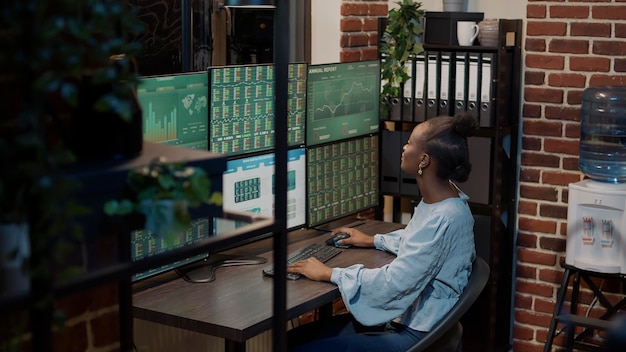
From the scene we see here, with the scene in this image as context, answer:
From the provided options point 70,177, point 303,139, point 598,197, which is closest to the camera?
point 70,177

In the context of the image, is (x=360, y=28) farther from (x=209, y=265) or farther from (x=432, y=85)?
(x=209, y=265)

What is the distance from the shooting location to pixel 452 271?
9.93 ft

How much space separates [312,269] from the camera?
304 centimetres

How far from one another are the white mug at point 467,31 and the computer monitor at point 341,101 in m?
0.46

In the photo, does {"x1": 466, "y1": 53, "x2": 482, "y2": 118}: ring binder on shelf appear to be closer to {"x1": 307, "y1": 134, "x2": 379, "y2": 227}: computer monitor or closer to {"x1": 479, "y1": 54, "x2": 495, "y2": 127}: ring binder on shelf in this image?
{"x1": 479, "y1": 54, "x2": 495, "y2": 127}: ring binder on shelf

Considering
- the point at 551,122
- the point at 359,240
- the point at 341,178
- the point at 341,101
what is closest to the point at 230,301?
the point at 359,240

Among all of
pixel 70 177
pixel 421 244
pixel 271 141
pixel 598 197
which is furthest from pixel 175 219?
pixel 598 197

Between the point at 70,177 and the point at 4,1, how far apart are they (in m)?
0.29

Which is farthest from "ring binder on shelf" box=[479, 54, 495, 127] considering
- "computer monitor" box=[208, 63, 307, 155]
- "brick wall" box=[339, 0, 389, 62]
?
"computer monitor" box=[208, 63, 307, 155]

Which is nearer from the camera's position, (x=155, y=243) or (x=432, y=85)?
(x=155, y=243)

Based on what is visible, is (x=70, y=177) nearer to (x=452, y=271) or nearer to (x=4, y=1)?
(x=4, y=1)

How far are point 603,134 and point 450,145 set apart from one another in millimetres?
1298

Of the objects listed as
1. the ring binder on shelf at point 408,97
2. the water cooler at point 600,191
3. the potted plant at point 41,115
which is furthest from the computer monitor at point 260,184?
the potted plant at point 41,115

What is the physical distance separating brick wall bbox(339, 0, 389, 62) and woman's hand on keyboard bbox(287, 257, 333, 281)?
1673mm
